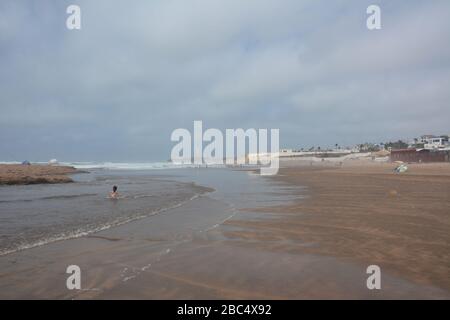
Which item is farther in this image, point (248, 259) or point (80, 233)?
point (80, 233)

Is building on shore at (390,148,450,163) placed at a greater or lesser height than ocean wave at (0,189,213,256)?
greater

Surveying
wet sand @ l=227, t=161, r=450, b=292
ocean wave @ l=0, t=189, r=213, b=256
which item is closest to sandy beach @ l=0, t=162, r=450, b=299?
wet sand @ l=227, t=161, r=450, b=292

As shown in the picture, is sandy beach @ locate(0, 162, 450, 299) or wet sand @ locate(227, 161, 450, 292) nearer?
sandy beach @ locate(0, 162, 450, 299)

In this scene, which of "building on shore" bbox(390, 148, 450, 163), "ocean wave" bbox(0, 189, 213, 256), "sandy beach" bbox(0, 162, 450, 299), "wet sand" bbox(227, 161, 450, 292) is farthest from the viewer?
"building on shore" bbox(390, 148, 450, 163)

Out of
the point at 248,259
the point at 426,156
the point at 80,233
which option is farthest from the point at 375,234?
the point at 426,156

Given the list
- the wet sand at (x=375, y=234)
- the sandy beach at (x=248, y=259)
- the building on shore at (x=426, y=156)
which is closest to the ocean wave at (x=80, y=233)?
the sandy beach at (x=248, y=259)

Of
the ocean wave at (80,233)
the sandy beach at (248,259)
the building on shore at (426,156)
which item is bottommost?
the ocean wave at (80,233)

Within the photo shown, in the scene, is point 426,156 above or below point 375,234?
above

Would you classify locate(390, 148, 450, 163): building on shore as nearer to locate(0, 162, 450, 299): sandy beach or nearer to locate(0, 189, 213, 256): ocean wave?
locate(0, 162, 450, 299): sandy beach

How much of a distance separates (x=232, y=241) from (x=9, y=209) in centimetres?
1128

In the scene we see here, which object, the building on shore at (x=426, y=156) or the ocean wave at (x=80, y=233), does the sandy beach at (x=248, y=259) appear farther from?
the building on shore at (x=426, y=156)

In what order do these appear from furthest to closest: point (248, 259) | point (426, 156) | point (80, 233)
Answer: point (426, 156) < point (80, 233) < point (248, 259)

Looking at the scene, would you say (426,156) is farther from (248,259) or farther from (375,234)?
(248,259)
